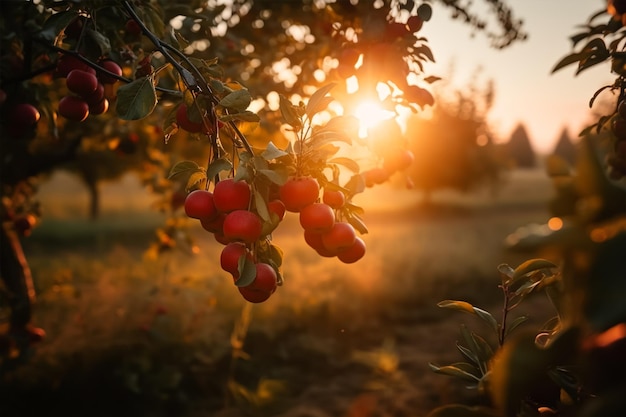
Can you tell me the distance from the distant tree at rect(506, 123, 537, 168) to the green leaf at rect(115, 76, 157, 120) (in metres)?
57.9

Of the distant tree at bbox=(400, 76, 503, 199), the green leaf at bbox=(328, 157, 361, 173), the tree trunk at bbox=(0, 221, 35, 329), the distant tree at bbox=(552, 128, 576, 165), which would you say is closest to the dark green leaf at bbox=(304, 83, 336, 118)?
the green leaf at bbox=(328, 157, 361, 173)

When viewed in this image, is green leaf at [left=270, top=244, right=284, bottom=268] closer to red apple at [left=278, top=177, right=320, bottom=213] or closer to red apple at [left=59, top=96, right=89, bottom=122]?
red apple at [left=278, top=177, right=320, bottom=213]

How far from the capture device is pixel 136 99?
114cm

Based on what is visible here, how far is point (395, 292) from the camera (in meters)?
6.31

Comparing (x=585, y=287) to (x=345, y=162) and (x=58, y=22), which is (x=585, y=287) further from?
(x=58, y=22)

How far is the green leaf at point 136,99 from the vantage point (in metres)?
1.12

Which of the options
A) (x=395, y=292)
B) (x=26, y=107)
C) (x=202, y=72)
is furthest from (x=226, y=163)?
(x=395, y=292)

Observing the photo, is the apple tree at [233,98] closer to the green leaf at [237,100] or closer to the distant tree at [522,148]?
the green leaf at [237,100]

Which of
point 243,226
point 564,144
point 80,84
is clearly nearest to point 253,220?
point 243,226

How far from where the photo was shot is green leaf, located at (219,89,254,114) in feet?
3.36

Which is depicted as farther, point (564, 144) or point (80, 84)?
point (564, 144)

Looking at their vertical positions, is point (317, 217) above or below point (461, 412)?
above

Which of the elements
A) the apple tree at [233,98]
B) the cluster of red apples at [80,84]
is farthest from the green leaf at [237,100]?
the cluster of red apples at [80,84]

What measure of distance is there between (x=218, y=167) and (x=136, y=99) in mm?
324
